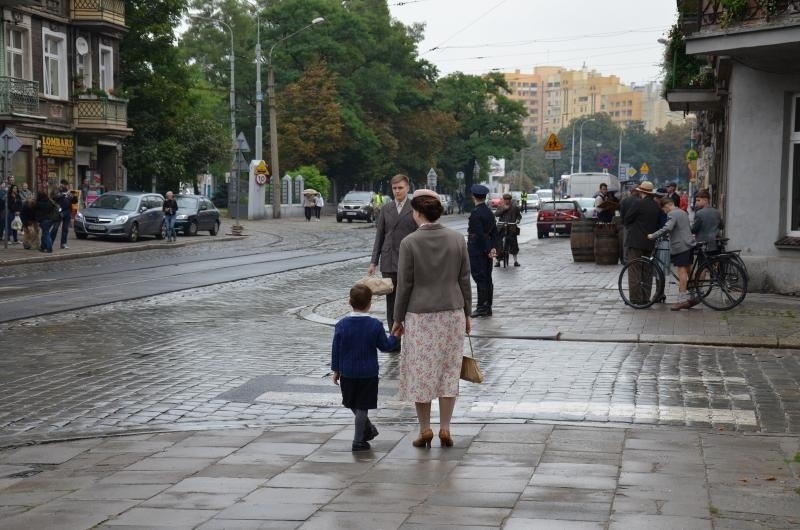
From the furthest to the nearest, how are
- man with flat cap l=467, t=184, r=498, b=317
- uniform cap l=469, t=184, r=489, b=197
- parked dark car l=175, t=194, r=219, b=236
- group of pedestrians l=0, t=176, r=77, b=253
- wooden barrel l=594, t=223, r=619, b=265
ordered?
parked dark car l=175, t=194, r=219, b=236 → group of pedestrians l=0, t=176, r=77, b=253 → wooden barrel l=594, t=223, r=619, b=265 → man with flat cap l=467, t=184, r=498, b=317 → uniform cap l=469, t=184, r=489, b=197

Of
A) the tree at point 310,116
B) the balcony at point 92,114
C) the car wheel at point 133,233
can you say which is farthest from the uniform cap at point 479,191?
the tree at point 310,116

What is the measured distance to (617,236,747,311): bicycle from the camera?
16.9 m

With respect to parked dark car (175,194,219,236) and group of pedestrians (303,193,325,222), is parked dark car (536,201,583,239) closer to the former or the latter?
parked dark car (175,194,219,236)

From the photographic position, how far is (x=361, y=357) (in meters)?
7.87

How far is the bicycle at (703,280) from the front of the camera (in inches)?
664

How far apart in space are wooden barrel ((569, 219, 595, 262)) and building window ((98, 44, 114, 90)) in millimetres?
24155

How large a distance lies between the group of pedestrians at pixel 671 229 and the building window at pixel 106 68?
1260 inches

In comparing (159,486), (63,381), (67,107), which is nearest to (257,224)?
(67,107)

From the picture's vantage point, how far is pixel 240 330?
15.0 metres

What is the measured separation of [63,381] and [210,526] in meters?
5.34

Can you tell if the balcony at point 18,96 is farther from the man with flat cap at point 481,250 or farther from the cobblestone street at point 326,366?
the man with flat cap at point 481,250

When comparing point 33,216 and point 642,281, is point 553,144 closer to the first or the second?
point 33,216

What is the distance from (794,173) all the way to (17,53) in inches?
1139

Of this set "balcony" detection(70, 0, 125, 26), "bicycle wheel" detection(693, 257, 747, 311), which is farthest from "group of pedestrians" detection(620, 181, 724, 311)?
"balcony" detection(70, 0, 125, 26)
